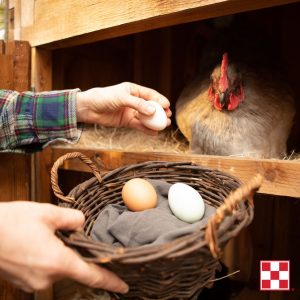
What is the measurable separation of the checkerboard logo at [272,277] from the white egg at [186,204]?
24 cm

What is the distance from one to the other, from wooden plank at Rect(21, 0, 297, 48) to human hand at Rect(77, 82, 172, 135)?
0.61ft

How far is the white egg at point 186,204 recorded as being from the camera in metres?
0.72

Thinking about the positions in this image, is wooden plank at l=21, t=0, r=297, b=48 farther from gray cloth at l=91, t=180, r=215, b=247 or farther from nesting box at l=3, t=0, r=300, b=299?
gray cloth at l=91, t=180, r=215, b=247

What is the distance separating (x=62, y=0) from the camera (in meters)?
1.15

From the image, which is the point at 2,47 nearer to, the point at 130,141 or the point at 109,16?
the point at 109,16

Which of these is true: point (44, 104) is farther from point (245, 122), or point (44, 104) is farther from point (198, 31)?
point (198, 31)

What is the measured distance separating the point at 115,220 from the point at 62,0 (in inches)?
31.5

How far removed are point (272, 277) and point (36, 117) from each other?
2.53 ft

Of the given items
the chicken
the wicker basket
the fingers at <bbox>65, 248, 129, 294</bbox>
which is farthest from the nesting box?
the fingers at <bbox>65, 248, 129, 294</bbox>

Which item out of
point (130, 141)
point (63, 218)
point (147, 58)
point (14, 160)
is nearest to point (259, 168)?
point (63, 218)

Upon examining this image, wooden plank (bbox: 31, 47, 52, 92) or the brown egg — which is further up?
wooden plank (bbox: 31, 47, 52, 92)

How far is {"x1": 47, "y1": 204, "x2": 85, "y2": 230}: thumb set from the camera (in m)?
0.54

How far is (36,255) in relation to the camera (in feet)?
1.59

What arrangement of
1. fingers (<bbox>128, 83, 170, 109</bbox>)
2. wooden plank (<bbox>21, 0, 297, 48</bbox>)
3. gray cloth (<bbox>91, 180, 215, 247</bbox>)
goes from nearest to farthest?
gray cloth (<bbox>91, 180, 215, 247</bbox>)
wooden plank (<bbox>21, 0, 297, 48</bbox>)
fingers (<bbox>128, 83, 170, 109</bbox>)
